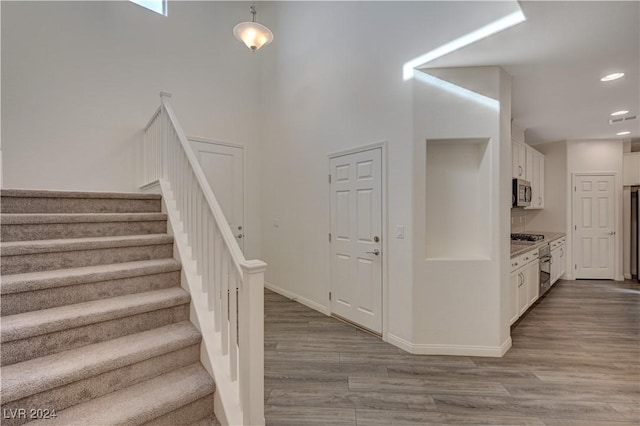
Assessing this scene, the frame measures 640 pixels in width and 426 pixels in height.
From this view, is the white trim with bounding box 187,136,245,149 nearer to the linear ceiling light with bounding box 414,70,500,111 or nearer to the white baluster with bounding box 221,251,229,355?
the linear ceiling light with bounding box 414,70,500,111

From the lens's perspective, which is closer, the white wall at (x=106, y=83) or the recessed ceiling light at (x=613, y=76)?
the recessed ceiling light at (x=613, y=76)

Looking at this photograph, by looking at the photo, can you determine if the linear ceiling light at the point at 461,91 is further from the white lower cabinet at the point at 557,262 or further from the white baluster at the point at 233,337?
the white lower cabinet at the point at 557,262

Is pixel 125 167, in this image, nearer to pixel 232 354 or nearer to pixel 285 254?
pixel 285 254

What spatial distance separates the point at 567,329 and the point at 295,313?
3.15m

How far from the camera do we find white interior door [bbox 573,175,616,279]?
544 cm

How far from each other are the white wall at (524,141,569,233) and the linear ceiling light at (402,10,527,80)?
470 cm

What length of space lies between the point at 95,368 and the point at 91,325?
303mm

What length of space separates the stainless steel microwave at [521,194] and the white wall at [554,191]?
1.18 metres

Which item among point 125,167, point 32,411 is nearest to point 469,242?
point 32,411

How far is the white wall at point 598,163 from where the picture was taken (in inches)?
213

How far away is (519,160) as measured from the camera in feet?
15.4

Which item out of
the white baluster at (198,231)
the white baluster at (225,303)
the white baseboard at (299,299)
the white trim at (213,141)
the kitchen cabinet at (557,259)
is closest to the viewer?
the white baluster at (225,303)

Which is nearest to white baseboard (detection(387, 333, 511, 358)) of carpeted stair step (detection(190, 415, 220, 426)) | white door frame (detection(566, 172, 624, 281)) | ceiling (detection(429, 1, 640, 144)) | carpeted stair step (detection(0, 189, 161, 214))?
carpeted stair step (detection(190, 415, 220, 426))

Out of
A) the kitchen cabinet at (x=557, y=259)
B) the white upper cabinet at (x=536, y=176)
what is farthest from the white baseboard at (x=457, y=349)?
the white upper cabinet at (x=536, y=176)
